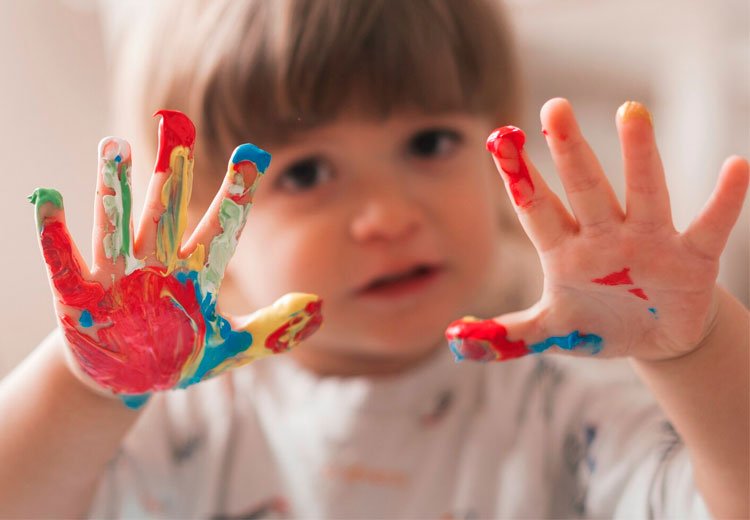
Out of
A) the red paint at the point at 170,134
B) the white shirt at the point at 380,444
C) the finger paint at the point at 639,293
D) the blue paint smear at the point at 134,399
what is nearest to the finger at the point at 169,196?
the red paint at the point at 170,134

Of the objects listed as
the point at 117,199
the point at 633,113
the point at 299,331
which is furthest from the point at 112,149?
the point at 633,113

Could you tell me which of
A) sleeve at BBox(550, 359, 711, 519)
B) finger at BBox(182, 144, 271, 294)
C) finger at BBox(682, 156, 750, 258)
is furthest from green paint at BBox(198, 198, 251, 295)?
sleeve at BBox(550, 359, 711, 519)

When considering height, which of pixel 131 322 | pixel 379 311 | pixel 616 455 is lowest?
pixel 616 455

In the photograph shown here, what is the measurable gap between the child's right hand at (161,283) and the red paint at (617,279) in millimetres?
140

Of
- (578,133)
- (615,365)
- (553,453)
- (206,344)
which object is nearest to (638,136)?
(578,133)

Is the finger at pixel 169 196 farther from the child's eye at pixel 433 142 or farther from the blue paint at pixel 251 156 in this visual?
the child's eye at pixel 433 142

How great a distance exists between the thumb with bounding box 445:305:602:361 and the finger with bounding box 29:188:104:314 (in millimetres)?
169

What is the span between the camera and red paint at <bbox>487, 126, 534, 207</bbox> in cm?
29

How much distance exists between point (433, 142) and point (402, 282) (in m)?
0.12

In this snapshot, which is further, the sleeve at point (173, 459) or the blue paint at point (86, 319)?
the sleeve at point (173, 459)

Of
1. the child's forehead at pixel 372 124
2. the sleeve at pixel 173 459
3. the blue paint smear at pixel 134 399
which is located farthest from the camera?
the sleeve at pixel 173 459

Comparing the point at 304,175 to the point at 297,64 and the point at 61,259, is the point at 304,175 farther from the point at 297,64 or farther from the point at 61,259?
the point at 61,259

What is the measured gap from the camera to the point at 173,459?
25.5 inches

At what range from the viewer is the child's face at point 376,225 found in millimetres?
499
